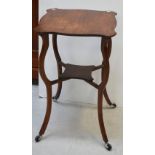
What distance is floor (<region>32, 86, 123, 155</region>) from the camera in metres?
1.77

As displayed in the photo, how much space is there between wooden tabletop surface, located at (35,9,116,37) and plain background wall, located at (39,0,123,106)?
20 cm

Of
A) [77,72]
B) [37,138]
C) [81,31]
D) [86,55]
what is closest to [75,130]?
[37,138]

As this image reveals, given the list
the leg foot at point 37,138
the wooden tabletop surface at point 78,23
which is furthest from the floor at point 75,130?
the wooden tabletop surface at point 78,23

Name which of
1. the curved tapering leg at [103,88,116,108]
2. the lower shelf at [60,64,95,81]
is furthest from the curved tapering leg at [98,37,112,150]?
the curved tapering leg at [103,88,116,108]

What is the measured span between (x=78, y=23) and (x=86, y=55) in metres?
0.54

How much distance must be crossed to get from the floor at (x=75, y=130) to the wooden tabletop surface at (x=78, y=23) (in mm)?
670

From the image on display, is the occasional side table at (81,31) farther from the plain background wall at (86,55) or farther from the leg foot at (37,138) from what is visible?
the plain background wall at (86,55)

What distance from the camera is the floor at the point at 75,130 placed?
1.77 m

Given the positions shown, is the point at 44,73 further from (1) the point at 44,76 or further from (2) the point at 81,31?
(2) the point at 81,31

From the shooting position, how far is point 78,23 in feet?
5.61

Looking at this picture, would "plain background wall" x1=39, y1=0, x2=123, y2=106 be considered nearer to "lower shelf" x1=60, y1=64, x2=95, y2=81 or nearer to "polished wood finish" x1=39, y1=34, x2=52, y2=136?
"lower shelf" x1=60, y1=64, x2=95, y2=81

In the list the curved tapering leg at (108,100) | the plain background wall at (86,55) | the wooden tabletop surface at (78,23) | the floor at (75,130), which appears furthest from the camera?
the curved tapering leg at (108,100)
